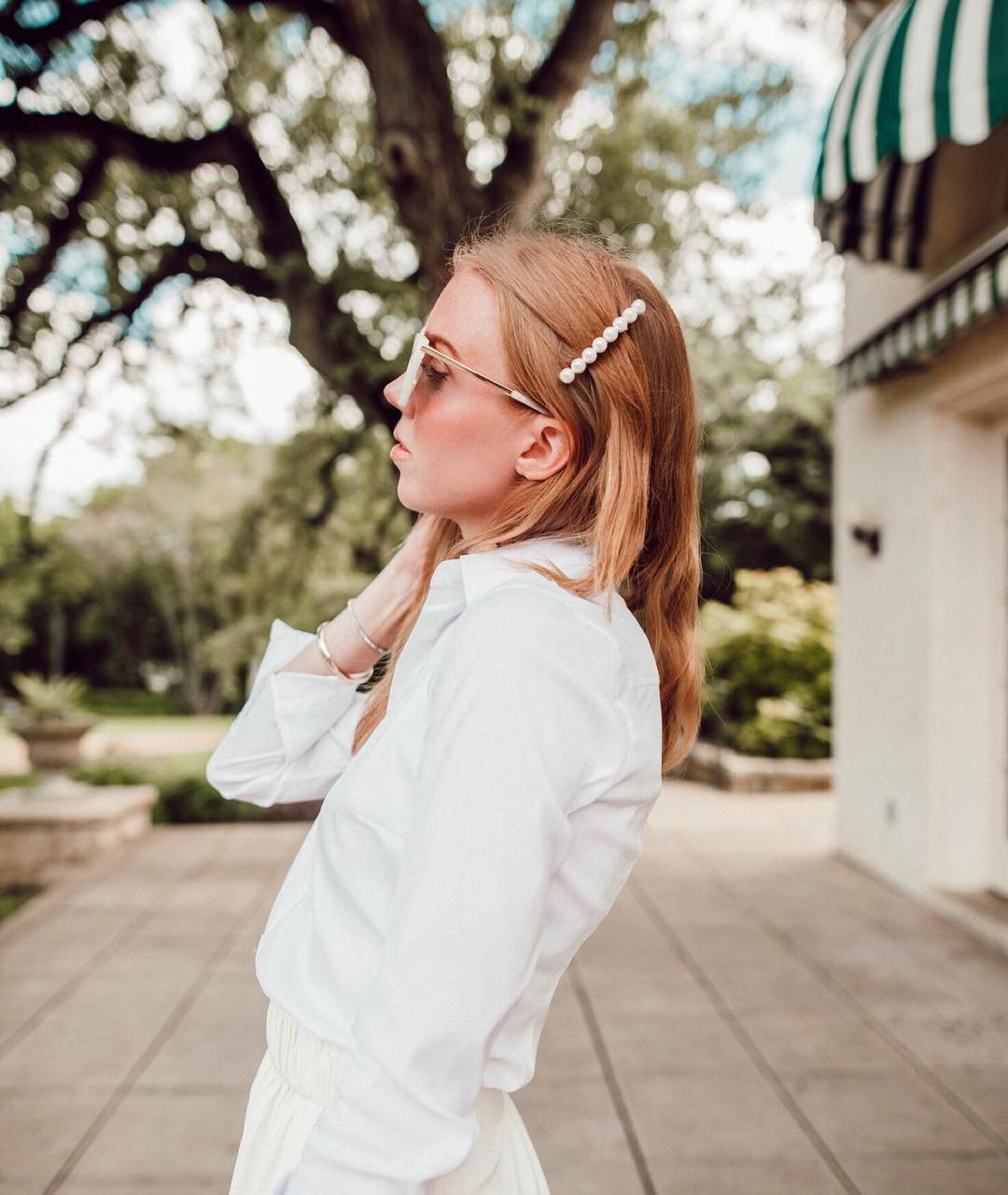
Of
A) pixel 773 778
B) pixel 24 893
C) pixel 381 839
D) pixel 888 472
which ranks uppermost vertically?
pixel 888 472

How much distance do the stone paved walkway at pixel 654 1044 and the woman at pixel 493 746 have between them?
2.23 meters

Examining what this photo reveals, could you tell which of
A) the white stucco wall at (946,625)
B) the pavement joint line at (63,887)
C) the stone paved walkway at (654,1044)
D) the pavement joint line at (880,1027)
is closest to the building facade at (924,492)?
the white stucco wall at (946,625)

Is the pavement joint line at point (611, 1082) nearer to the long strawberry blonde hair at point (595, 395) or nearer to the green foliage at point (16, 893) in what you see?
the long strawberry blonde hair at point (595, 395)

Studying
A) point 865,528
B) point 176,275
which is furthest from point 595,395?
point 176,275

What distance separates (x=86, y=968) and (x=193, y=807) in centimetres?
488

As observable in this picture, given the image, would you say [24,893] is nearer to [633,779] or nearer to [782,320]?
[633,779]

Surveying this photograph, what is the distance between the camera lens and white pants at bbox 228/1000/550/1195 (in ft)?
3.16

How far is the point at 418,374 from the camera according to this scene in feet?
3.44

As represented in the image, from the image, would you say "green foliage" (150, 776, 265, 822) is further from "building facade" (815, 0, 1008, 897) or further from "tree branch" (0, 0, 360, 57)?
"tree branch" (0, 0, 360, 57)

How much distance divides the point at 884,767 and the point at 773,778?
3819 mm

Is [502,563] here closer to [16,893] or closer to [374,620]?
[374,620]

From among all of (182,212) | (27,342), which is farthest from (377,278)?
(27,342)

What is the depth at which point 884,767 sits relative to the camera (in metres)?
6.15

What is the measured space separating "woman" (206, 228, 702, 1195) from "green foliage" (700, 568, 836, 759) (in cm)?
980
